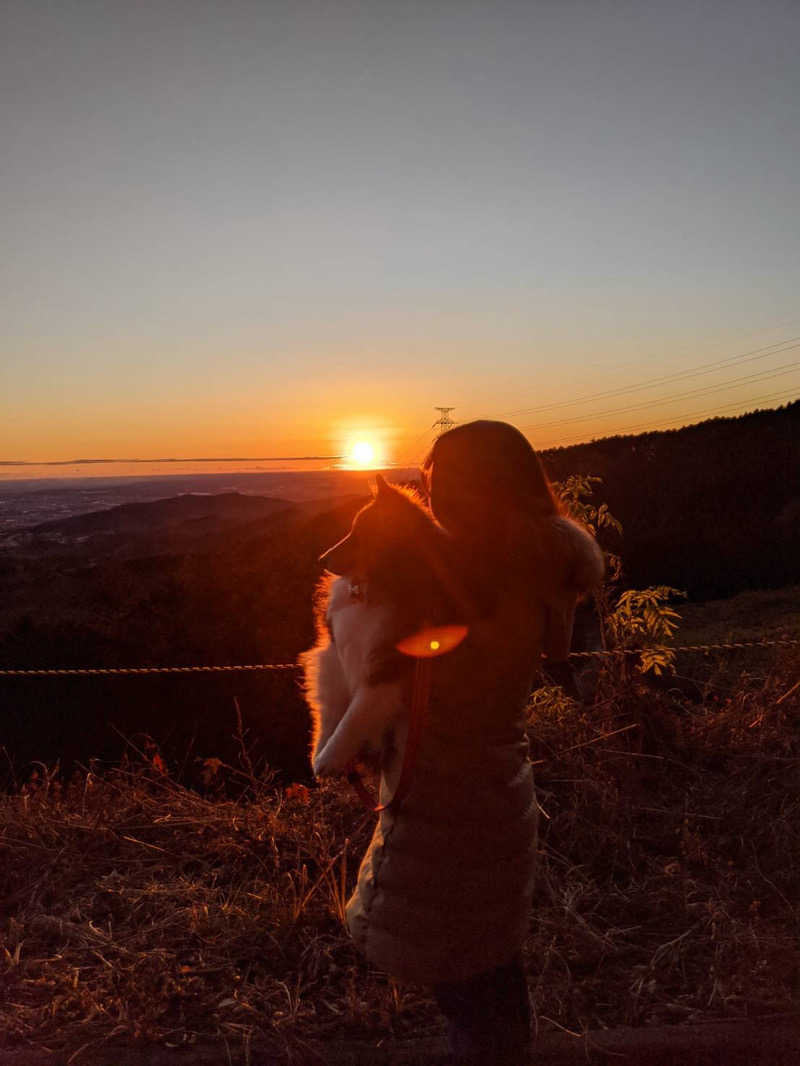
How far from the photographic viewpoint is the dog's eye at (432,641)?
5.11 feet

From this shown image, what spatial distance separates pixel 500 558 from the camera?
1.64m

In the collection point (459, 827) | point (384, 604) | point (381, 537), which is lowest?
point (459, 827)

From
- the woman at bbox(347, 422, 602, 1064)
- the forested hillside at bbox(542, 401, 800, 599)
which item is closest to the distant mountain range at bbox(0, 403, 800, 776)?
the forested hillside at bbox(542, 401, 800, 599)

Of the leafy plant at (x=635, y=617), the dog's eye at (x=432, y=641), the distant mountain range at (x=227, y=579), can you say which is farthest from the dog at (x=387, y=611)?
the distant mountain range at (x=227, y=579)

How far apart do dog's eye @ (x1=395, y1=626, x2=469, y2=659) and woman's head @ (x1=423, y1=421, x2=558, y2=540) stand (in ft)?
0.64

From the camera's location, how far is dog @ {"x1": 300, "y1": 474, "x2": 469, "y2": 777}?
5.12 feet

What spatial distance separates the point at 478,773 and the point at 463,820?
0.33ft

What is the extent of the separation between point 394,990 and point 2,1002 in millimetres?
1205

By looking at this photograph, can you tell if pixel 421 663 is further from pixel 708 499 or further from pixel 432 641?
pixel 708 499

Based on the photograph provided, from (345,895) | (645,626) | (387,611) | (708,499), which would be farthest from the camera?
(708,499)

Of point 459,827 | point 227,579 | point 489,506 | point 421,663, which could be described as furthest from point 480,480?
point 227,579

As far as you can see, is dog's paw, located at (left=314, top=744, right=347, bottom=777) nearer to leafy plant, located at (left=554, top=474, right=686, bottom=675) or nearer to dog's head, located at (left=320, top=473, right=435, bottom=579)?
dog's head, located at (left=320, top=473, right=435, bottom=579)

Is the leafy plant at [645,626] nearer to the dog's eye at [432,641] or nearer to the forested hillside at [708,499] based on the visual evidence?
the dog's eye at [432,641]

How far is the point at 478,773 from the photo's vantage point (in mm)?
1670
